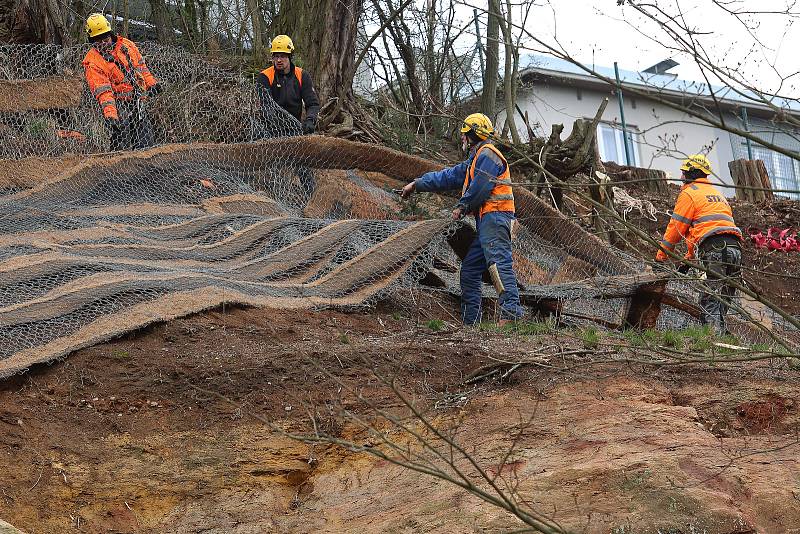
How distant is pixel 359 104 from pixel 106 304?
6.48 m

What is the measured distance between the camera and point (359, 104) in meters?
13.2

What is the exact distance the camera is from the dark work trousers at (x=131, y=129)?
1043cm

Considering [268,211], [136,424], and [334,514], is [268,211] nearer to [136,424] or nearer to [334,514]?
[136,424]

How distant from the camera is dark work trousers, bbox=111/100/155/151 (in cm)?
1043

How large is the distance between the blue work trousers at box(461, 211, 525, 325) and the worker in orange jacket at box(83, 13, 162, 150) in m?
3.57

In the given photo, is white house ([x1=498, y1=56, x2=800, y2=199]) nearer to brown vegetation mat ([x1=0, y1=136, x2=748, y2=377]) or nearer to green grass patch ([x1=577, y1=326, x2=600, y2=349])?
brown vegetation mat ([x1=0, y1=136, x2=748, y2=377])

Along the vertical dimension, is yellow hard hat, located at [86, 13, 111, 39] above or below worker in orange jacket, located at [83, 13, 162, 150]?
above

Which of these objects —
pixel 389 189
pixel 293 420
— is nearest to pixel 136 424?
pixel 293 420

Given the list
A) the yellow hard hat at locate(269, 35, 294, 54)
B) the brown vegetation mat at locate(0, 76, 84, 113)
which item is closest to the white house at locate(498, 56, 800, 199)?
the yellow hard hat at locate(269, 35, 294, 54)

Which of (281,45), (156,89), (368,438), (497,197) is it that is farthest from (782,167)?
(368,438)

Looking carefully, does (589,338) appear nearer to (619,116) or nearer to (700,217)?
(700,217)

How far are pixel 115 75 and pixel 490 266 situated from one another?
437 centimetres

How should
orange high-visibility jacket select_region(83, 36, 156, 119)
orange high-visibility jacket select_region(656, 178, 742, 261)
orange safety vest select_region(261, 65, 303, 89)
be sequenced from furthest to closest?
1. orange safety vest select_region(261, 65, 303, 89)
2. orange high-visibility jacket select_region(83, 36, 156, 119)
3. orange high-visibility jacket select_region(656, 178, 742, 261)

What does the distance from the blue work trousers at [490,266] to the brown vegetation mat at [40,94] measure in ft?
14.2
